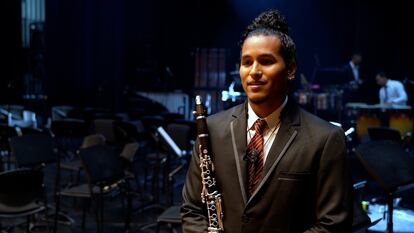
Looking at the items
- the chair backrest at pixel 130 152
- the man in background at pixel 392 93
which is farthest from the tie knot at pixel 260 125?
the man in background at pixel 392 93

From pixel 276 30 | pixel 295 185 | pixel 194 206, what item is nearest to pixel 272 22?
pixel 276 30

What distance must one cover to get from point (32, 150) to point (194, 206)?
381 cm

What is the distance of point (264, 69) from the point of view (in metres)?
1.74

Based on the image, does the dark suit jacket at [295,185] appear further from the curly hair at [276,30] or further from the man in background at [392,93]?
the man in background at [392,93]

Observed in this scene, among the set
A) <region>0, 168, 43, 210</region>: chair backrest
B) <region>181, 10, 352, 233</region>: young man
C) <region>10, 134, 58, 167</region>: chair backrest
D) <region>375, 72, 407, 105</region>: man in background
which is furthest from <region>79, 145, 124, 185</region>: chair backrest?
<region>375, 72, 407, 105</region>: man in background

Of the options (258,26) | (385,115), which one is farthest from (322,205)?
(385,115)

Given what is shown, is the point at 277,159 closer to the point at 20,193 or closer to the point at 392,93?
the point at 20,193

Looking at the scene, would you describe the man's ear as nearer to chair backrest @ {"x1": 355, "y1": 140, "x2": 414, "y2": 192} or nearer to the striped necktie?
the striped necktie

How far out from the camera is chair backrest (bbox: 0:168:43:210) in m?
4.41

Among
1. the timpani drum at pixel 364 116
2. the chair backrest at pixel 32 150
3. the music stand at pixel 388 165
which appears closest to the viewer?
the music stand at pixel 388 165

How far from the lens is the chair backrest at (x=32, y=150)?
5.17 m

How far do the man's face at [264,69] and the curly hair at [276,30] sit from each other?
2 centimetres

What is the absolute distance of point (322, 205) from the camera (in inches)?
69.0

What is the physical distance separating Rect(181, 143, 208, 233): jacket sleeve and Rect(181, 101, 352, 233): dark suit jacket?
0.12 m
